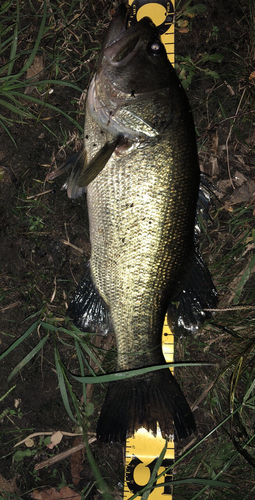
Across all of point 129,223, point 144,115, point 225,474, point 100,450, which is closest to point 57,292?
point 129,223

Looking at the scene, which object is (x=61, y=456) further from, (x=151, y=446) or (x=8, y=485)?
(x=151, y=446)

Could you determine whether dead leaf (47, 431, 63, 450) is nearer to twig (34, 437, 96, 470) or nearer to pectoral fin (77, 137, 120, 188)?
twig (34, 437, 96, 470)

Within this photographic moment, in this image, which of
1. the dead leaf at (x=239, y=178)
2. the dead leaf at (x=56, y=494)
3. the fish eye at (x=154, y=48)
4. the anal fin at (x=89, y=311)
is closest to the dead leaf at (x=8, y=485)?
the dead leaf at (x=56, y=494)

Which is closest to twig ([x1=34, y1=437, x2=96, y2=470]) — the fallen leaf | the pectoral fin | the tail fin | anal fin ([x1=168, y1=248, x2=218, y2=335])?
the fallen leaf

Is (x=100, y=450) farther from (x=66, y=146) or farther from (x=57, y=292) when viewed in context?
(x=66, y=146)

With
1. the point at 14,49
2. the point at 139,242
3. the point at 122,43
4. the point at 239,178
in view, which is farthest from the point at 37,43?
the point at 239,178

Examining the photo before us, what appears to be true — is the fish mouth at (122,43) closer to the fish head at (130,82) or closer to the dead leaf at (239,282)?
the fish head at (130,82)

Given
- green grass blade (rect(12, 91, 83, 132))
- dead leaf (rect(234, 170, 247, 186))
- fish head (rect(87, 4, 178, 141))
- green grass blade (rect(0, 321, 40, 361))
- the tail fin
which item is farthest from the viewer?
dead leaf (rect(234, 170, 247, 186))
